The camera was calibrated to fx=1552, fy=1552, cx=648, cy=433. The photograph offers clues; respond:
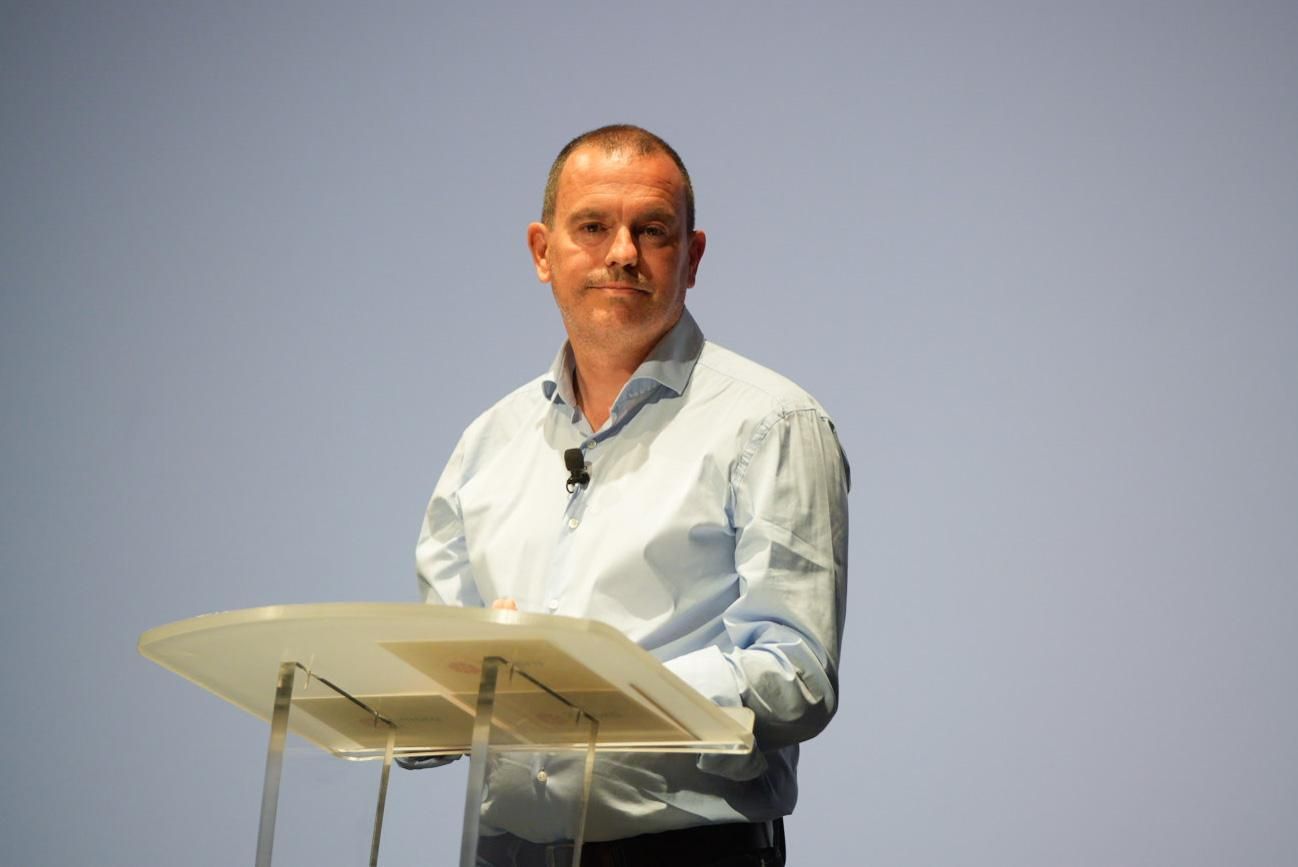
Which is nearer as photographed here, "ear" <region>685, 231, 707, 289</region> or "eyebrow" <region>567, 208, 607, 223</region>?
"eyebrow" <region>567, 208, 607, 223</region>

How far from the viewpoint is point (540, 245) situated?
2.29m

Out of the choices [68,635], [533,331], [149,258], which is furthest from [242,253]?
[68,635]

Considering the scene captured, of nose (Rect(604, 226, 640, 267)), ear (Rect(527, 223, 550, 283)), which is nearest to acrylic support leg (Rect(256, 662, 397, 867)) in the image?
nose (Rect(604, 226, 640, 267))

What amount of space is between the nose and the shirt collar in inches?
4.8

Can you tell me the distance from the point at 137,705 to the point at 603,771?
68.6 inches

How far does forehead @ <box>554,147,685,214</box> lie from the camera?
6.94 feet

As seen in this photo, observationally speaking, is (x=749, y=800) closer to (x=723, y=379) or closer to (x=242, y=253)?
(x=723, y=379)

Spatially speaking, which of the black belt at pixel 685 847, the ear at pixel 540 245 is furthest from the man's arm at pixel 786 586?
the ear at pixel 540 245

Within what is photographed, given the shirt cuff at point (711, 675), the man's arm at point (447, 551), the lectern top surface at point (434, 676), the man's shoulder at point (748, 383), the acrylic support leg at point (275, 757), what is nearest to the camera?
the lectern top surface at point (434, 676)

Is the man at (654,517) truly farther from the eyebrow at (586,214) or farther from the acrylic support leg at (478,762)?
the acrylic support leg at (478,762)

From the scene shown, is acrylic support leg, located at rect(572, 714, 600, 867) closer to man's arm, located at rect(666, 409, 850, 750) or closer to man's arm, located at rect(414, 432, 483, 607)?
man's arm, located at rect(666, 409, 850, 750)

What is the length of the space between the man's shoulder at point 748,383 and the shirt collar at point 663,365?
2cm

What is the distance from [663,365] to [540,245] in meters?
0.32

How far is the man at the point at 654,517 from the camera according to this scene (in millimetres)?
1745
